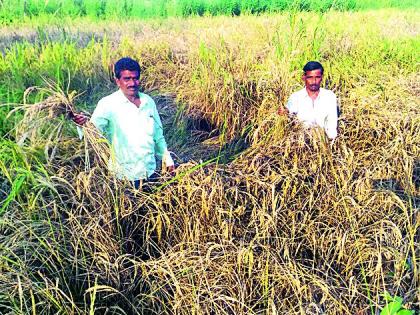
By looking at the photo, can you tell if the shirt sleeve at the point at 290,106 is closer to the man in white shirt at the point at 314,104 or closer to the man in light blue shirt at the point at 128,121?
the man in white shirt at the point at 314,104

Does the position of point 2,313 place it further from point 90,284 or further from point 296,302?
point 296,302

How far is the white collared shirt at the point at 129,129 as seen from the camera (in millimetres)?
2275

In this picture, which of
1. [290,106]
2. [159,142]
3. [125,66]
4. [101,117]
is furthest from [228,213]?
[290,106]

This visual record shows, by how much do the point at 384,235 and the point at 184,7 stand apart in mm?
6595

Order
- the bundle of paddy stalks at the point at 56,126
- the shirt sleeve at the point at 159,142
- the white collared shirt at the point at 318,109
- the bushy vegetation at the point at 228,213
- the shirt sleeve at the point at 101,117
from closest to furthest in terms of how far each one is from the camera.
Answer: the bushy vegetation at the point at 228,213, the bundle of paddy stalks at the point at 56,126, the shirt sleeve at the point at 101,117, the shirt sleeve at the point at 159,142, the white collared shirt at the point at 318,109

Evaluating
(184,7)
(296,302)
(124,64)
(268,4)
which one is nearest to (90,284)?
(296,302)

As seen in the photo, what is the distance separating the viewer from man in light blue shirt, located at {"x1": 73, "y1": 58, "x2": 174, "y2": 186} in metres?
2.28

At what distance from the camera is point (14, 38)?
15.7 feet

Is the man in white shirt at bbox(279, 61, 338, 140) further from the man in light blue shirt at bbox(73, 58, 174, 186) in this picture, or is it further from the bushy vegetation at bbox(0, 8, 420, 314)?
the man in light blue shirt at bbox(73, 58, 174, 186)

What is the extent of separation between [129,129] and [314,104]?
1.23 meters

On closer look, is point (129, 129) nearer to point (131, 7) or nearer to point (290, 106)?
point (290, 106)

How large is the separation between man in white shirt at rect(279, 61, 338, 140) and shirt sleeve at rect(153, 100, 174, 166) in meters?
0.79

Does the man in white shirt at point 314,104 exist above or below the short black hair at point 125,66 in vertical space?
below

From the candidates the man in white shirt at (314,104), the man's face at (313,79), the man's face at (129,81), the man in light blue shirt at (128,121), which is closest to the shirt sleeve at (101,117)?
the man in light blue shirt at (128,121)
